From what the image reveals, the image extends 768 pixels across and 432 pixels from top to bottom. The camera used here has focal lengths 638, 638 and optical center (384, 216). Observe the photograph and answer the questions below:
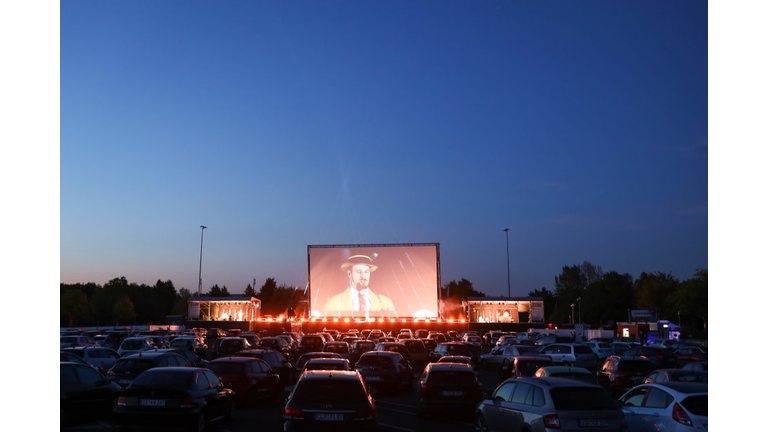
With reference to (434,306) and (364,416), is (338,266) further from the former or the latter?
(364,416)

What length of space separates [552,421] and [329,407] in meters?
3.51

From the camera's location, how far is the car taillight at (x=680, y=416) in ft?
34.0

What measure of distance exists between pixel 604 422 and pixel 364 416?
3.77 metres

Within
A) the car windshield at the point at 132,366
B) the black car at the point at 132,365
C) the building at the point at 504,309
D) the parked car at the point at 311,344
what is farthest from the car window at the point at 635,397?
the building at the point at 504,309

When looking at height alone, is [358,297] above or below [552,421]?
below

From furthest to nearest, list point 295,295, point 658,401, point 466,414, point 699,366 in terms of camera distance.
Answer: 1. point 295,295
2. point 699,366
3. point 466,414
4. point 658,401

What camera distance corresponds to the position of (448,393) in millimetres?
15266

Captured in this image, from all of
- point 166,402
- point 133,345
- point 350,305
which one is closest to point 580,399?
point 166,402

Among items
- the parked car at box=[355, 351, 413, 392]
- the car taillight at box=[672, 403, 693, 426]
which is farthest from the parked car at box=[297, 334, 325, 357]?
the car taillight at box=[672, 403, 693, 426]

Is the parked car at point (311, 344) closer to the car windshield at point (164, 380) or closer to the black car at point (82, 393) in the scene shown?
the black car at point (82, 393)

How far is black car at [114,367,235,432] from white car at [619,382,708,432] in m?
8.04

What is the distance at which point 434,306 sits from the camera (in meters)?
59.4

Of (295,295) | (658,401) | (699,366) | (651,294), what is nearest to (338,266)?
(699,366)

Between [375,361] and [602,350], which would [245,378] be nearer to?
[375,361]
